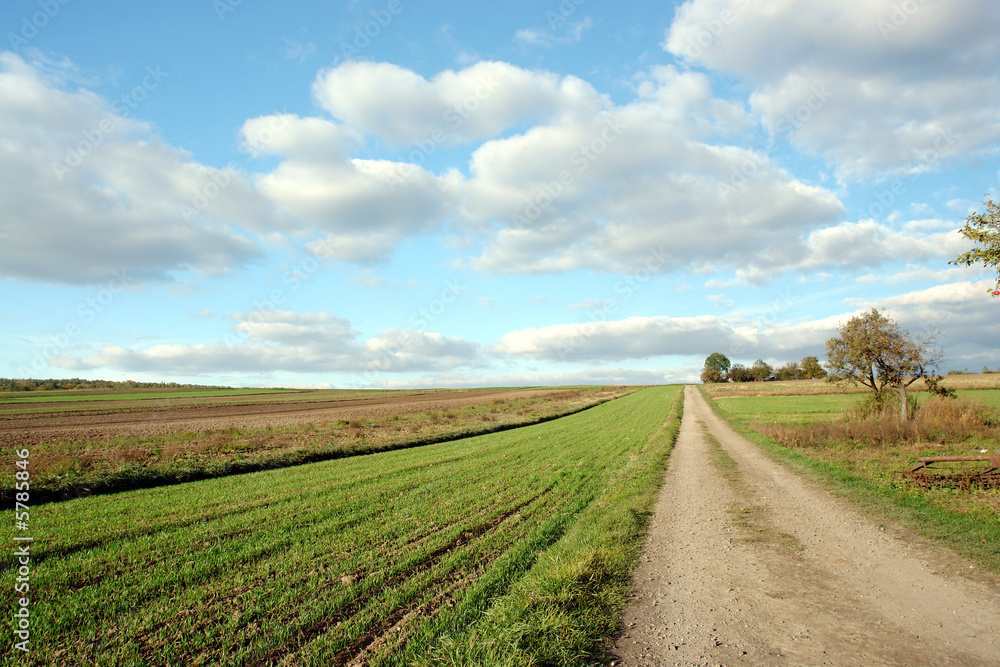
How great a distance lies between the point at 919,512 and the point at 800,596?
6.18 m

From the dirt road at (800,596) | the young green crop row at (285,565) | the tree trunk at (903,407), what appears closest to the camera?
the dirt road at (800,596)

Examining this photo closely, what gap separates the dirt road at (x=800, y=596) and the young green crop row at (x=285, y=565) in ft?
6.91

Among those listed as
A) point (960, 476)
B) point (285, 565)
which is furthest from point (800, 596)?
point (960, 476)

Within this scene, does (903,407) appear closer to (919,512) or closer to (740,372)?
(919,512)

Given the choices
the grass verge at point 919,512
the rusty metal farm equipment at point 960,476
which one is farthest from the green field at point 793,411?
the grass verge at point 919,512

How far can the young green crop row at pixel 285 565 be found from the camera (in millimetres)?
4891

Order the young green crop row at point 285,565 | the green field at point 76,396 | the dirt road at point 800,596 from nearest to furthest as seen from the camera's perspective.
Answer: the dirt road at point 800,596
the young green crop row at point 285,565
the green field at point 76,396

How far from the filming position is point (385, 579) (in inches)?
254

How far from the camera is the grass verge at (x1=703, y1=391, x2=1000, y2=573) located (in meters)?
7.44

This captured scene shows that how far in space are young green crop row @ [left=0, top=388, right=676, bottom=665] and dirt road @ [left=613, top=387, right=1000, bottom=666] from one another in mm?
2105

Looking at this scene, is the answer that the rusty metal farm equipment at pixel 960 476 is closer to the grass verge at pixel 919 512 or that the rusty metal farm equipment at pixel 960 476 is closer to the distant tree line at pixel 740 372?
the grass verge at pixel 919 512

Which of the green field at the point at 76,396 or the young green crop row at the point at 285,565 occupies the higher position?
the young green crop row at the point at 285,565

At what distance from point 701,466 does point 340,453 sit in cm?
1615

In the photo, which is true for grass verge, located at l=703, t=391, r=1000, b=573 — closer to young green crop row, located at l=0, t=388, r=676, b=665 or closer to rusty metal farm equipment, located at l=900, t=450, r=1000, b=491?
rusty metal farm equipment, located at l=900, t=450, r=1000, b=491
